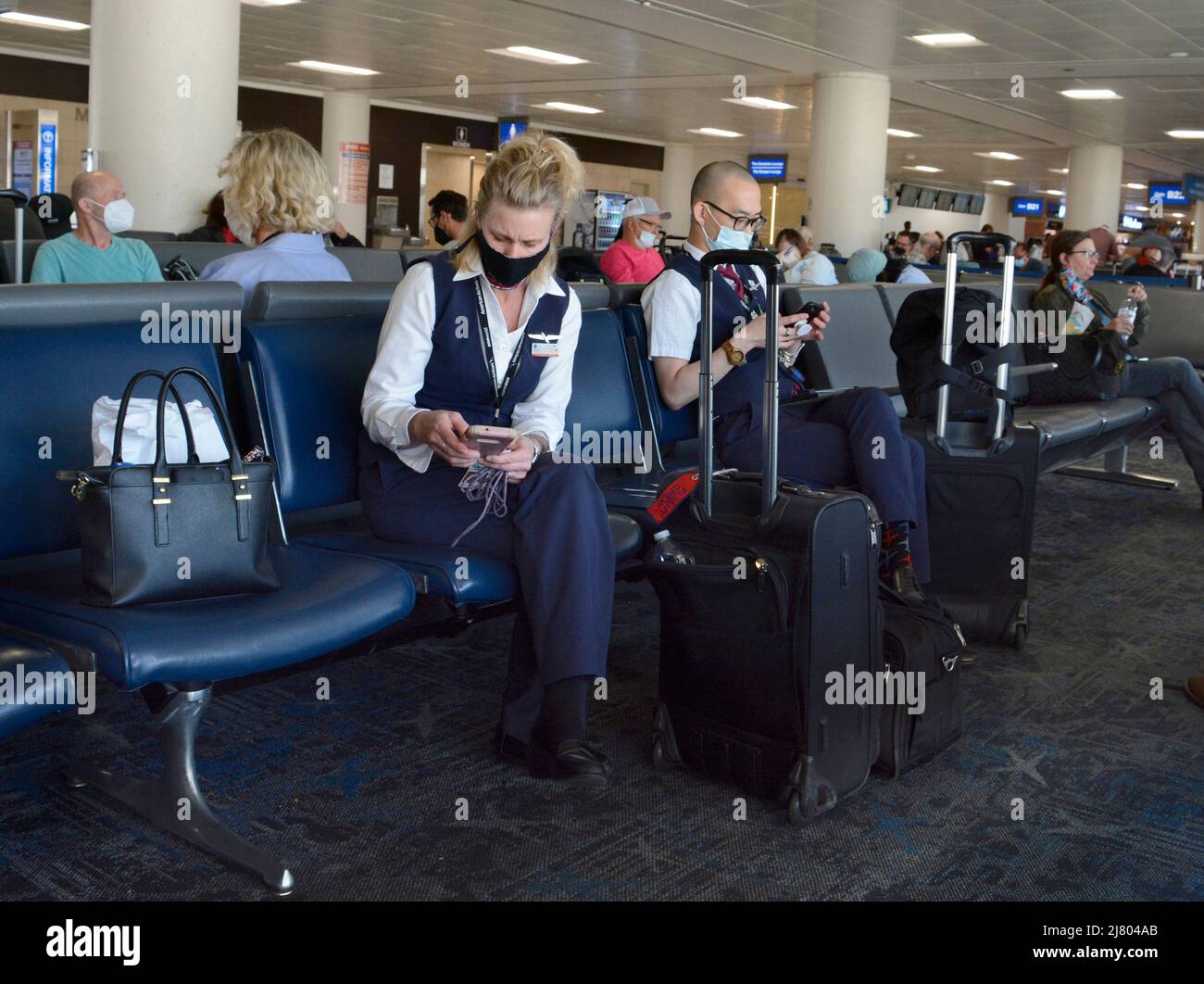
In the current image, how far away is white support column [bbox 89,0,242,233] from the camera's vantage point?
6.17 metres

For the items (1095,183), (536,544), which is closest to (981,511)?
(536,544)

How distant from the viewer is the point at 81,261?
4.17m

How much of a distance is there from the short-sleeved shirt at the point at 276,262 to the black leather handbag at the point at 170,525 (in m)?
1.10

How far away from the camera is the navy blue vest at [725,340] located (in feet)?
10.5

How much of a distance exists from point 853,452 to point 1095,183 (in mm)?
19144

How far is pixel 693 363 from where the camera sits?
3197 millimetres

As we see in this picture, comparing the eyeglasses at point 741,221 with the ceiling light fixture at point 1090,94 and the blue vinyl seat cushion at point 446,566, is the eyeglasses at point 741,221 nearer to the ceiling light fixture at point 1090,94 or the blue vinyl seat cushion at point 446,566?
the blue vinyl seat cushion at point 446,566

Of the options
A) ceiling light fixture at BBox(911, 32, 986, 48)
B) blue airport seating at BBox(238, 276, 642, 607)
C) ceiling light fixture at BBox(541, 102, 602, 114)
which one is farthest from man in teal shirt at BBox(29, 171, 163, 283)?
ceiling light fixture at BBox(541, 102, 602, 114)

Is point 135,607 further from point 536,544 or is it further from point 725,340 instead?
point 725,340

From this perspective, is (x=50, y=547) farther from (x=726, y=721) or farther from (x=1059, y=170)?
(x=1059, y=170)

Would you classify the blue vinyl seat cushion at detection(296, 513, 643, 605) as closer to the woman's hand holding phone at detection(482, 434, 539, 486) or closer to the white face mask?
the woman's hand holding phone at detection(482, 434, 539, 486)
